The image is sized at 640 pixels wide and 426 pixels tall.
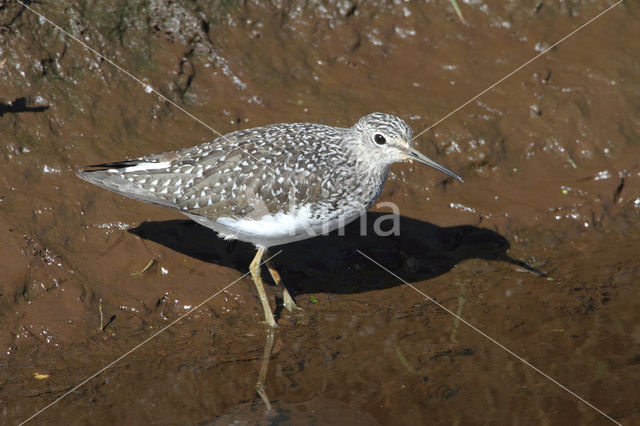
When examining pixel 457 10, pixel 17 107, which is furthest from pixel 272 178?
pixel 457 10

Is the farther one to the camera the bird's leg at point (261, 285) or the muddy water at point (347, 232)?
the bird's leg at point (261, 285)

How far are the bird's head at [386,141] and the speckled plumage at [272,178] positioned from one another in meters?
0.01

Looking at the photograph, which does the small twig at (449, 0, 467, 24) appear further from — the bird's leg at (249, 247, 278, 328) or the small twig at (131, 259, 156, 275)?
the small twig at (131, 259, 156, 275)

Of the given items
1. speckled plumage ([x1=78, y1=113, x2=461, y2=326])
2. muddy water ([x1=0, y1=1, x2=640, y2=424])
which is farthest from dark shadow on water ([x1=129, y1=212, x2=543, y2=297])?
speckled plumage ([x1=78, y1=113, x2=461, y2=326])

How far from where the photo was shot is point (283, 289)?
7816 mm

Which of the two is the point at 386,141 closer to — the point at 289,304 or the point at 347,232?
the point at 347,232

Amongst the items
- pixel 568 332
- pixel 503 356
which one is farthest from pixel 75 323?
pixel 568 332

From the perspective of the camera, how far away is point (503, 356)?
6.87 metres

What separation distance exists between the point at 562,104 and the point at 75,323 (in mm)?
6797

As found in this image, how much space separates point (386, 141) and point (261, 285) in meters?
1.97

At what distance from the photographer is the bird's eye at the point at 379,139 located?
727cm

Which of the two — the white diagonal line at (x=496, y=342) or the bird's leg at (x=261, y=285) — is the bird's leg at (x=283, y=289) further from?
the white diagonal line at (x=496, y=342)

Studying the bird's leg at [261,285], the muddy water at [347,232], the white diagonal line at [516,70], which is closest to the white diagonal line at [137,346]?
the muddy water at [347,232]

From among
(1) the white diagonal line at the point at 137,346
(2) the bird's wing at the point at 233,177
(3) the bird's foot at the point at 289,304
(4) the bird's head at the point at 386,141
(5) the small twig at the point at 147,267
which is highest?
(4) the bird's head at the point at 386,141
